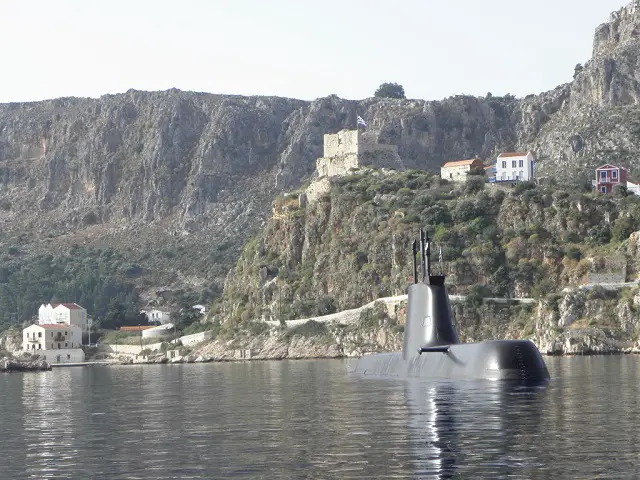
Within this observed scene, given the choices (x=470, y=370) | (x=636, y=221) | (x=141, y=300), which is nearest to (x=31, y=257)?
(x=141, y=300)

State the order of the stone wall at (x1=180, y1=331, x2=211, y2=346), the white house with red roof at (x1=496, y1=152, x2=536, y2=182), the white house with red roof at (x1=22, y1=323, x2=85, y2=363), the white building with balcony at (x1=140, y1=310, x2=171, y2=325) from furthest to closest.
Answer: the white building with balcony at (x1=140, y1=310, x2=171, y2=325), the white house with red roof at (x1=22, y1=323, x2=85, y2=363), the stone wall at (x1=180, y1=331, x2=211, y2=346), the white house with red roof at (x1=496, y1=152, x2=536, y2=182)

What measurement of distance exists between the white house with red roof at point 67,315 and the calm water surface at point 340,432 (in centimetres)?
8249

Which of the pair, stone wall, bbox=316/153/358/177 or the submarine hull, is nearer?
the submarine hull

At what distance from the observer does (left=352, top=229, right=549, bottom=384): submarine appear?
5100cm

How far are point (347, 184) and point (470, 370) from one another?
78.2 metres

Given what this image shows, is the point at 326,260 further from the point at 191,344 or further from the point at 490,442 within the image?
the point at 490,442

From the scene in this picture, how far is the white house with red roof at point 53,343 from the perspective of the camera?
13300 cm

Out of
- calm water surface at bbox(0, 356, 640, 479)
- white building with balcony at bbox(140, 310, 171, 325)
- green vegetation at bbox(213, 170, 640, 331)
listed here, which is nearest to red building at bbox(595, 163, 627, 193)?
green vegetation at bbox(213, 170, 640, 331)

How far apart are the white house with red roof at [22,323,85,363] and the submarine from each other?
80.0 m

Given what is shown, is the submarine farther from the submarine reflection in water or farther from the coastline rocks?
the coastline rocks

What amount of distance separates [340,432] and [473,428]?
148 inches

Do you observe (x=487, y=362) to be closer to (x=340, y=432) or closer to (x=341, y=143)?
(x=340, y=432)

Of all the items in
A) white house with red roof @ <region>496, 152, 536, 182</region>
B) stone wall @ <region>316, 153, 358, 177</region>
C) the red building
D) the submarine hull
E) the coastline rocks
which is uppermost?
A: stone wall @ <region>316, 153, 358, 177</region>

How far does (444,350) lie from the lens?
5316cm
